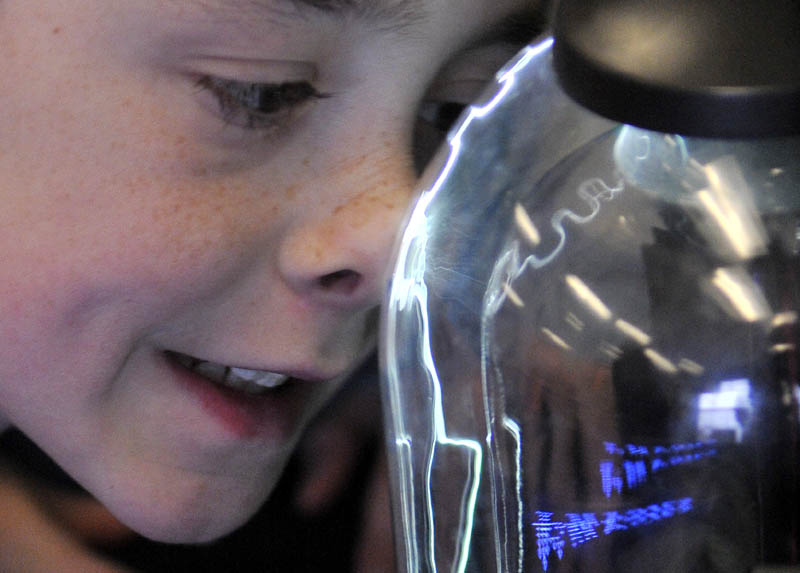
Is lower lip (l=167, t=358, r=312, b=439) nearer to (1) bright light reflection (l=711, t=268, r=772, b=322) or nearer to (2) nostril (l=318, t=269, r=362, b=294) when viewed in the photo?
(2) nostril (l=318, t=269, r=362, b=294)

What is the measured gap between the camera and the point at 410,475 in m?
0.64

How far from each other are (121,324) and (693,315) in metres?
0.35

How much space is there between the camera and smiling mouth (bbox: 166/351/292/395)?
0.71m

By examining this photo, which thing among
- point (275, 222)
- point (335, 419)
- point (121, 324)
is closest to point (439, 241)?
point (275, 222)

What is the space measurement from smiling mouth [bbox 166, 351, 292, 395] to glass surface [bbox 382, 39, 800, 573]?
0.11 metres

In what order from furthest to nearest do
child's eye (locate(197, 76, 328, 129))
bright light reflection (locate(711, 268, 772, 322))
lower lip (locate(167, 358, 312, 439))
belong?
lower lip (locate(167, 358, 312, 439))
child's eye (locate(197, 76, 328, 129))
bright light reflection (locate(711, 268, 772, 322))

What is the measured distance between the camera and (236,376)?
74cm

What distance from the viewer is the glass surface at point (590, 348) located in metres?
0.48

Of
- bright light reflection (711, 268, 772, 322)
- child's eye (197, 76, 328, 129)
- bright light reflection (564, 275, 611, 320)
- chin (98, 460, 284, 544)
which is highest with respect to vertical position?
child's eye (197, 76, 328, 129)

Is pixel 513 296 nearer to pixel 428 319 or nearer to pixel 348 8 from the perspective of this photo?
pixel 428 319

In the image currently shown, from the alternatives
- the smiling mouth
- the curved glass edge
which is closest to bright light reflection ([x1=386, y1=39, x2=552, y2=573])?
the curved glass edge

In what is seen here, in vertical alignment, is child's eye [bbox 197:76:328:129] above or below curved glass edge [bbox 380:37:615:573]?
above

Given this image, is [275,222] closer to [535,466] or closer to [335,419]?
[535,466]

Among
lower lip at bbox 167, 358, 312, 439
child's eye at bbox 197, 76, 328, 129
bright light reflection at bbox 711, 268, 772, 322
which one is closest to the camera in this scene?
bright light reflection at bbox 711, 268, 772, 322
